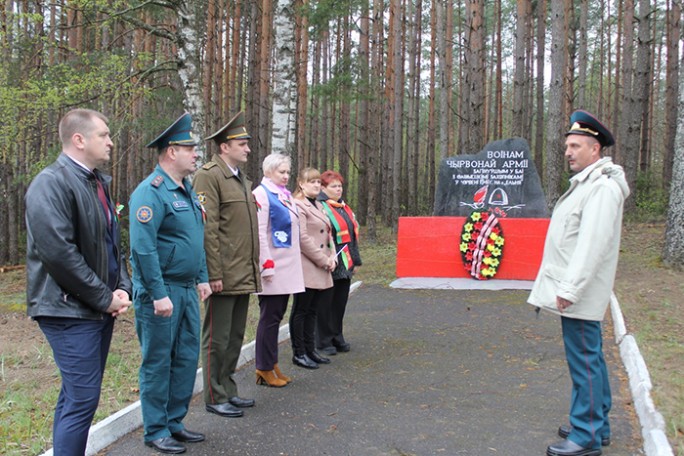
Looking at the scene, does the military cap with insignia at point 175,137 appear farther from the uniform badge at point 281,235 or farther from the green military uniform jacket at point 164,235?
the uniform badge at point 281,235

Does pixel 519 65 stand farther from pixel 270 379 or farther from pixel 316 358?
pixel 270 379

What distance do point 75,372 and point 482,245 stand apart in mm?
8523

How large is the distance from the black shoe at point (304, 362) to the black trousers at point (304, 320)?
40mm

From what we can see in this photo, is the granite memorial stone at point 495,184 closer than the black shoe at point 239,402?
No

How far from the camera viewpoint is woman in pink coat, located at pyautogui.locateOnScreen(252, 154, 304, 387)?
204 inches

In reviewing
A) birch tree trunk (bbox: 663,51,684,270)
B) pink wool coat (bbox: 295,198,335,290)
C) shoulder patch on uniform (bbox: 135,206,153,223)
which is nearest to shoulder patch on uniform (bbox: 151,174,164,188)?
shoulder patch on uniform (bbox: 135,206,153,223)

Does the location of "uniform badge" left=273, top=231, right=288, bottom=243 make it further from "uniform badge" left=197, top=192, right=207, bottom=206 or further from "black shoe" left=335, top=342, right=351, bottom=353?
"black shoe" left=335, top=342, right=351, bottom=353

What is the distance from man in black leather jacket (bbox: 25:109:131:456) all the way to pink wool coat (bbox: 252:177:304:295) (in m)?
1.84

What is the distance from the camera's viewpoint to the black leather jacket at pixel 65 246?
301 cm

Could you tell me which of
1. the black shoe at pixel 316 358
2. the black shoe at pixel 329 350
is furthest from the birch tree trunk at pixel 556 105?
the black shoe at pixel 316 358

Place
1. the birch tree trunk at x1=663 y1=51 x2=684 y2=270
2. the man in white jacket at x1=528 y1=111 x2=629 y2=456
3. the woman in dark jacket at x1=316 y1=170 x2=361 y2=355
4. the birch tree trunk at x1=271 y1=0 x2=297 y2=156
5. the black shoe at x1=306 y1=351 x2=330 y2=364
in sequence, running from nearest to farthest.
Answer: the man in white jacket at x1=528 y1=111 x2=629 y2=456
the black shoe at x1=306 y1=351 x2=330 y2=364
the woman in dark jacket at x1=316 y1=170 x2=361 y2=355
the birch tree trunk at x1=663 y1=51 x2=684 y2=270
the birch tree trunk at x1=271 y1=0 x2=297 y2=156

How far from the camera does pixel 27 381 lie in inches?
219

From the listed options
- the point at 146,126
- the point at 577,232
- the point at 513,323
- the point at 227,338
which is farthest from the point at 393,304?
the point at 146,126

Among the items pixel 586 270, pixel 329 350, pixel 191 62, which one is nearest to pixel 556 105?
pixel 191 62
